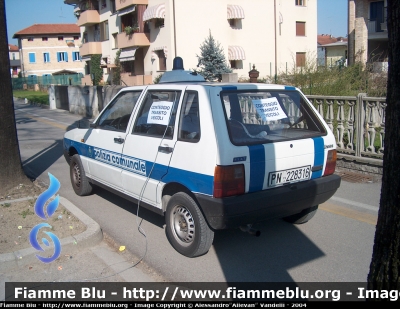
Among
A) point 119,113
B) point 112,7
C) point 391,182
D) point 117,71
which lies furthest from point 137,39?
point 391,182

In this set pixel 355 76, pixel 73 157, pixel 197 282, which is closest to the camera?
pixel 197 282

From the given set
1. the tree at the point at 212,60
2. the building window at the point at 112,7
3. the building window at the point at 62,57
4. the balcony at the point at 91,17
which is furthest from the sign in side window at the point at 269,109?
the building window at the point at 62,57

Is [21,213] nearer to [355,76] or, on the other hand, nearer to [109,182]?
[109,182]

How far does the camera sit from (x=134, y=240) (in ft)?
18.4

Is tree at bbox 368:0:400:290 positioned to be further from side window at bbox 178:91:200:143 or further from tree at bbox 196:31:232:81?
tree at bbox 196:31:232:81

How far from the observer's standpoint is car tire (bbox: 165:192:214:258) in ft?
15.4

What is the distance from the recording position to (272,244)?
210 inches

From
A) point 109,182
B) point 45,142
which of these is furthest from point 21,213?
point 45,142

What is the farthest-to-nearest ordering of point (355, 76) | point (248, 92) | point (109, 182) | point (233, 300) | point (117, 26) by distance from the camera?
point (117, 26), point (355, 76), point (109, 182), point (248, 92), point (233, 300)

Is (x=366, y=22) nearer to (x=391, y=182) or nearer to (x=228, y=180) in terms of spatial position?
(x=228, y=180)

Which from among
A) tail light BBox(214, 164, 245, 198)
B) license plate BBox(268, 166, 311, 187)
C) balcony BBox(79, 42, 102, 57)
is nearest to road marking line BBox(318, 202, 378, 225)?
license plate BBox(268, 166, 311, 187)

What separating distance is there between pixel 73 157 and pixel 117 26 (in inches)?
1410

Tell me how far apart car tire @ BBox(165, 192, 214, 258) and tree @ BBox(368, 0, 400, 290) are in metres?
2.39

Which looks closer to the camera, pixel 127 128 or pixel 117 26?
pixel 127 128
